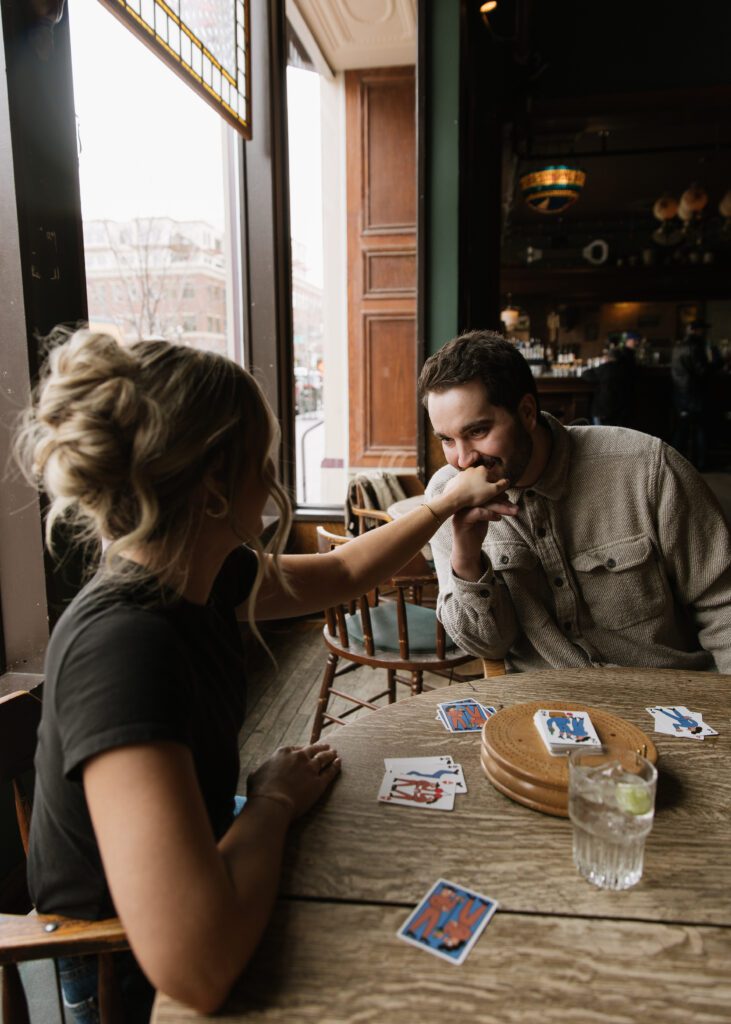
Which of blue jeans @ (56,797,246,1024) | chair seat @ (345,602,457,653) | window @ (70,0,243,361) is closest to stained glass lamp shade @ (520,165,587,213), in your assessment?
window @ (70,0,243,361)

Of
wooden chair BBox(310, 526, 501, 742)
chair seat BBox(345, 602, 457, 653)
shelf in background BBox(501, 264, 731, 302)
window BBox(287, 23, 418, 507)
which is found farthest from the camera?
shelf in background BBox(501, 264, 731, 302)

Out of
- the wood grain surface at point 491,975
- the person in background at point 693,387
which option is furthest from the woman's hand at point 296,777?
the person in background at point 693,387

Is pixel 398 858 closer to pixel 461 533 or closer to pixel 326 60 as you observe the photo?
pixel 461 533

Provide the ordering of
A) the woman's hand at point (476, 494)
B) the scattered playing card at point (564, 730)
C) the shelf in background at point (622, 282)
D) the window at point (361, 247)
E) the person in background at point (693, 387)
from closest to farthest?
the scattered playing card at point (564, 730)
the woman's hand at point (476, 494)
the window at point (361, 247)
the person in background at point (693, 387)
the shelf in background at point (622, 282)

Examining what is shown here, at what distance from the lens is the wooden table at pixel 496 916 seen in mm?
691

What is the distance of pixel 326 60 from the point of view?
4746 mm

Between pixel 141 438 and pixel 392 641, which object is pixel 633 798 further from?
pixel 392 641

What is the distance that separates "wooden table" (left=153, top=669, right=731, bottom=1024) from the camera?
2.27 ft

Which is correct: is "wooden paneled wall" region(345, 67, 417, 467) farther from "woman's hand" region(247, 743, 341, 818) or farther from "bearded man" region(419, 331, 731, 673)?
"woman's hand" region(247, 743, 341, 818)

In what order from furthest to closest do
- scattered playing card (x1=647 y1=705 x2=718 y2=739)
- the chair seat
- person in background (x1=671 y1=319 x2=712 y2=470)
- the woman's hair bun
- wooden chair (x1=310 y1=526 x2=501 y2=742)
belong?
person in background (x1=671 y1=319 x2=712 y2=470)
the chair seat
wooden chair (x1=310 y1=526 x2=501 y2=742)
scattered playing card (x1=647 y1=705 x2=718 y2=739)
the woman's hair bun

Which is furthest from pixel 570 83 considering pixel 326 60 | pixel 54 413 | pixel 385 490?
pixel 54 413

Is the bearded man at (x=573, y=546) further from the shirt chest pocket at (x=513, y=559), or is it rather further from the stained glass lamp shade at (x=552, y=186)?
the stained glass lamp shade at (x=552, y=186)

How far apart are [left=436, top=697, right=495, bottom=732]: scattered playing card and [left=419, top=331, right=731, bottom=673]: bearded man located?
0.35 m

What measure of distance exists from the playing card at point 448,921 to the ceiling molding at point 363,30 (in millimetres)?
4729
